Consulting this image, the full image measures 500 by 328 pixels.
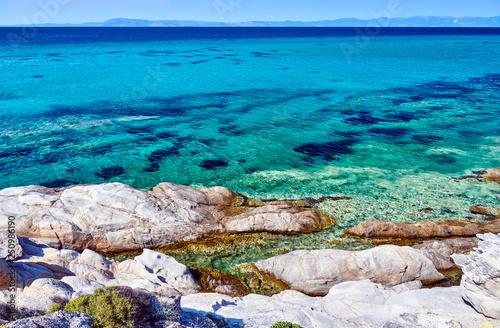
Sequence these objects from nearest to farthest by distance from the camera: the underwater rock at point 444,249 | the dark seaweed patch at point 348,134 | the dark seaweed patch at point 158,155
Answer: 1. the underwater rock at point 444,249
2. the dark seaweed patch at point 158,155
3. the dark seaweed patch at point 348,134

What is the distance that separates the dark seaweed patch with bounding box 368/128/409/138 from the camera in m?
44.3

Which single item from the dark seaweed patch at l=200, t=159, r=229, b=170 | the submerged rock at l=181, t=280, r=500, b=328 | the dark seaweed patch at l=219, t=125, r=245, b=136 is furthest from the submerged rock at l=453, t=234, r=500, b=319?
the dark seaweed patch at l=219, t=125, r=245, b=136

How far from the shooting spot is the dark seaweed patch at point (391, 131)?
4426 cm

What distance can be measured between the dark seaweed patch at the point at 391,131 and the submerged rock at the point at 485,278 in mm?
30955

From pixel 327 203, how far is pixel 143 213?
13.9 meters

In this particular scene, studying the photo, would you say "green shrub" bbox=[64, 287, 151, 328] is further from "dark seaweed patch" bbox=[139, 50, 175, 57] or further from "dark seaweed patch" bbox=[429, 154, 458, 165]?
"dark seaweed patch" bbox=[139, 50, 175, 57]

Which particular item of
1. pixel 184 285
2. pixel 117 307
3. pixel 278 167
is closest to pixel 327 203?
pixel 278 167

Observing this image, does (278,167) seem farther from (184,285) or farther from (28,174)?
(28,174)

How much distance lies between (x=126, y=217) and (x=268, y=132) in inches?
968

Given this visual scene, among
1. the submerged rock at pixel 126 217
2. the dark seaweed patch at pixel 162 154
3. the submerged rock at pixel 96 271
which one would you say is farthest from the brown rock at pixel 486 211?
the dark seaweed patch at pixel 162 154

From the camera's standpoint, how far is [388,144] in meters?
41.1

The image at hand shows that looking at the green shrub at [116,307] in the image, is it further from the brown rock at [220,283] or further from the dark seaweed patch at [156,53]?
the dark seaweed patch at [156,53]

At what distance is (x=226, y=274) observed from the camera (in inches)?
812

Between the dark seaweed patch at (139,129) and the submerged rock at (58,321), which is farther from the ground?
the submerged rock at (58,321)
